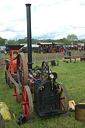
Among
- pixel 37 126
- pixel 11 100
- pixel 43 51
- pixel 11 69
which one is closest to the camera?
pixel 37 126

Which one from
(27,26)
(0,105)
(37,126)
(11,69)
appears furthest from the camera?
(11,69)

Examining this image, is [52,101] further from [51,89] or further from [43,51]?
[43,51]

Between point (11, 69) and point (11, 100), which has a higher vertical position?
point (11, 69)

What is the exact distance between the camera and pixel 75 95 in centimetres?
582

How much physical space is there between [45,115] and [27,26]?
343 centimetres

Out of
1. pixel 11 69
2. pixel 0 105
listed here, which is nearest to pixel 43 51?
pixel 11 69

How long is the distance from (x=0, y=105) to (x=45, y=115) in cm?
130

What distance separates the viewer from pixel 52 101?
398 centimetres

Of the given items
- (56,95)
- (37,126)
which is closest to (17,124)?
(37,126)

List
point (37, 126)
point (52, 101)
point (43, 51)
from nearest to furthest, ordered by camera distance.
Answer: point (37, 126), point (52, 101), point (43, 51)

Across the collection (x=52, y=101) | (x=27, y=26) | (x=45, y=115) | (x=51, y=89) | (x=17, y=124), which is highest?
(x=27, y=26)

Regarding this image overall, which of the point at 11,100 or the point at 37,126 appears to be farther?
the point at 11,100

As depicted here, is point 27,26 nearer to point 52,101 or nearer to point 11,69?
point 11,69

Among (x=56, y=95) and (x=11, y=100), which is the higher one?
(x=56, y=95)
